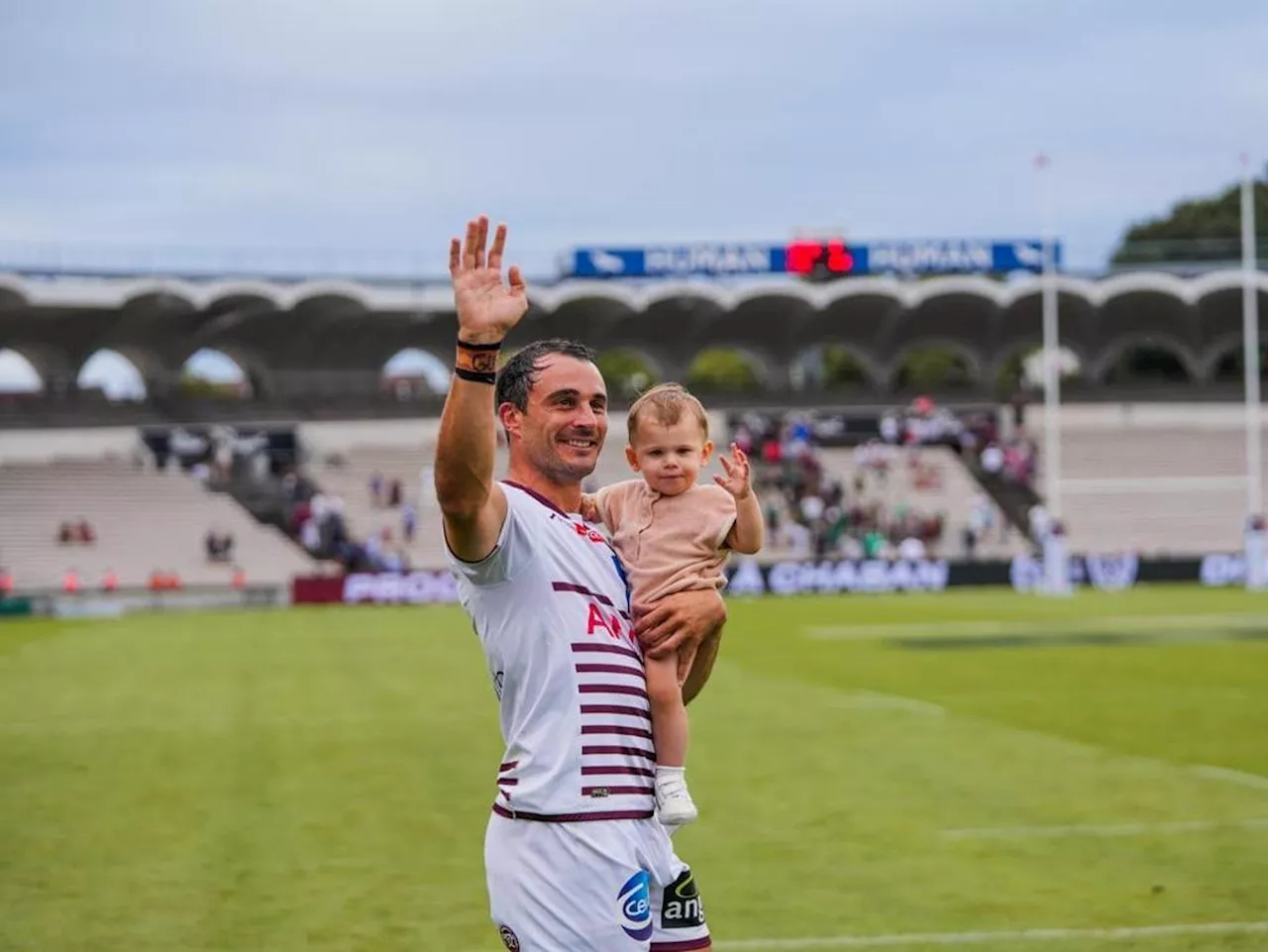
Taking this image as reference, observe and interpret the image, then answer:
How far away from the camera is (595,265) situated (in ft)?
200

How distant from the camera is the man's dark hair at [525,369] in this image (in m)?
4.62

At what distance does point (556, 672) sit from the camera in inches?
179

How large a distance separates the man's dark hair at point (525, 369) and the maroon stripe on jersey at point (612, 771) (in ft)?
3.05

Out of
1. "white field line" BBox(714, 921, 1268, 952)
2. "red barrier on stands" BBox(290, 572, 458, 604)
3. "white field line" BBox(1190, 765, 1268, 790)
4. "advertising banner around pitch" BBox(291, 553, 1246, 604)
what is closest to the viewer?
"white field line" BBox(714, 921, 1268, 952)

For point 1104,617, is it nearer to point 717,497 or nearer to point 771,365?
point 717,497

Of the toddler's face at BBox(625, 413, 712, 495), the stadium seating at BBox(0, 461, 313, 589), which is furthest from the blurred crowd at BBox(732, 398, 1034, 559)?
the toddler's face at BBox(625, 413, 712, 495)

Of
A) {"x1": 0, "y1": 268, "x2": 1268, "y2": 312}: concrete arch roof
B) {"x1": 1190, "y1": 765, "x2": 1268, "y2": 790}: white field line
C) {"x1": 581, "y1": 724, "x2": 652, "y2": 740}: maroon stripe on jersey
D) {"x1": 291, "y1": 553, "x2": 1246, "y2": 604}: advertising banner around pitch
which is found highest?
{"x1": 0, "y1": 268, "x2": 1268, "y2": 312}: concrete arch roof

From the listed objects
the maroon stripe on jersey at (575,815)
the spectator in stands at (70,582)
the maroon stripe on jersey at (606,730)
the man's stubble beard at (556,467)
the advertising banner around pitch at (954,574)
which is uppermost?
the man's stubble beard at (556,467)

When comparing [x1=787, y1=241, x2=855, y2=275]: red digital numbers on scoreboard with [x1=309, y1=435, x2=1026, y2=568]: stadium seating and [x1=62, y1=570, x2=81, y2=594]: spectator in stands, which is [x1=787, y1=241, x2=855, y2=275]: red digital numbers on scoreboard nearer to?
[x1=309, y1=435, x2=1026, y2=568]: stadium seating

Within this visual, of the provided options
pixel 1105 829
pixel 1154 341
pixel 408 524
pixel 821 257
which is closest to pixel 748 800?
pixel 1105 829

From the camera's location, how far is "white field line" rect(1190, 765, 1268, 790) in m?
13.3

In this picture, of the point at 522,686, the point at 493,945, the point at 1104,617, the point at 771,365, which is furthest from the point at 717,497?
the point at 771,365

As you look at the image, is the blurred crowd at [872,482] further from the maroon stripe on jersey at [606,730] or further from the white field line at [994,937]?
the maroon stripe on jersey at [606,730]

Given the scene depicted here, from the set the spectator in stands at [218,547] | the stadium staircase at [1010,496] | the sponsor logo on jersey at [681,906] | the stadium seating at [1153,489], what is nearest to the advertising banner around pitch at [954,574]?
the spectator in stands at [218,547]
